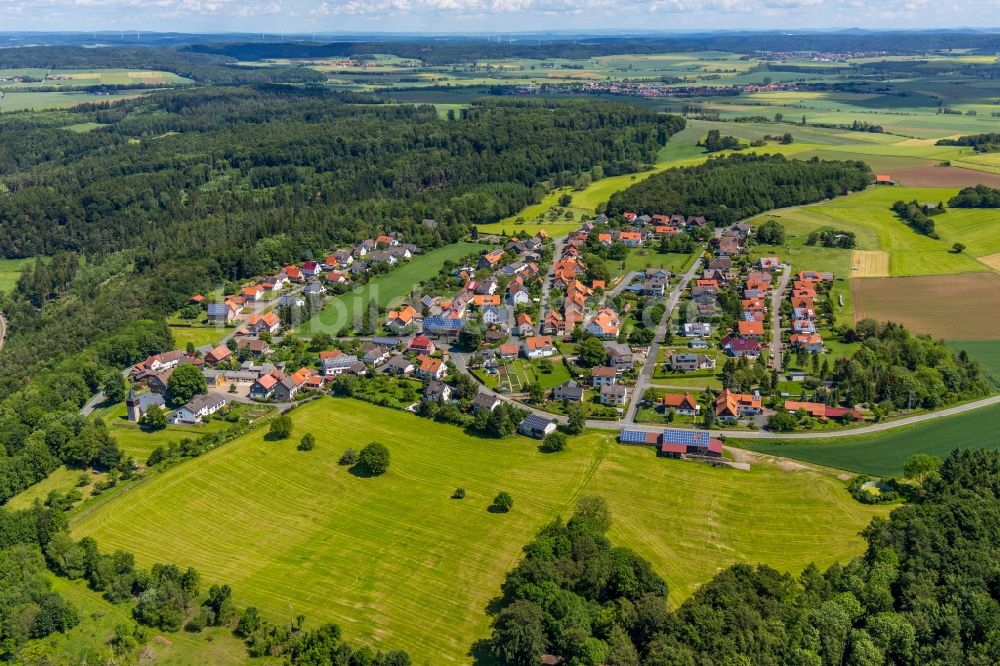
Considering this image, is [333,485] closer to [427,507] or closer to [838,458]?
[427,507]

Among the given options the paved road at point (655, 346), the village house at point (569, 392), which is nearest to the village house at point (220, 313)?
the village house at point (569, 392)

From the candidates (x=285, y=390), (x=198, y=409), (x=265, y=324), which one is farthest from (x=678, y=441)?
(x=265, y=324)

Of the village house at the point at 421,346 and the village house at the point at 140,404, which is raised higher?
the village house at the point at 421,346

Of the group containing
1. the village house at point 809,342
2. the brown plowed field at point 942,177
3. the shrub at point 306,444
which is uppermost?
the brown plowed field at point 942,177

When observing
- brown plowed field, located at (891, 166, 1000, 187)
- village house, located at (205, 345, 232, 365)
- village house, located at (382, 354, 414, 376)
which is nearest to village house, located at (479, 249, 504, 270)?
village house, located at (382, 354, 414, 376)

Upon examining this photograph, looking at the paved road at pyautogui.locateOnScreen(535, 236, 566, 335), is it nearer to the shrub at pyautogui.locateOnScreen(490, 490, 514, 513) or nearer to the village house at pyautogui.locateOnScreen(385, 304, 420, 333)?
the village house at pyautogui.locateOnScreen(385, 304, 420, 333)

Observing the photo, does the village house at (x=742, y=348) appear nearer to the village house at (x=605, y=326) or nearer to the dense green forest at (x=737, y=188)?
the village house at (x=605, y=326)
